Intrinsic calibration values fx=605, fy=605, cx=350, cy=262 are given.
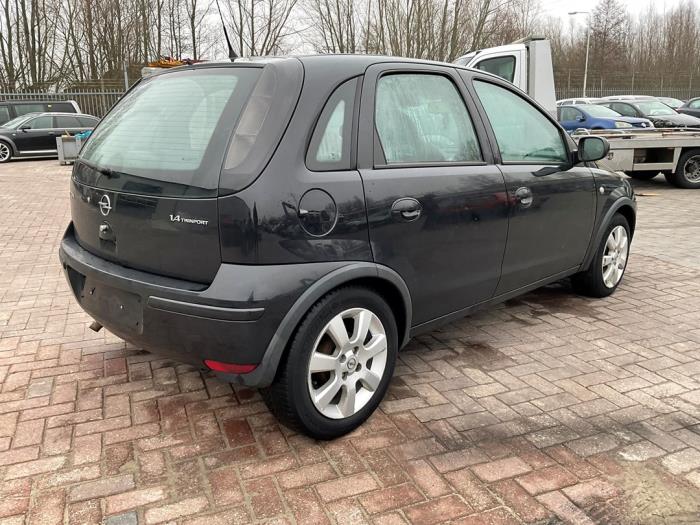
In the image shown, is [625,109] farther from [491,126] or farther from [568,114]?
[491,126]

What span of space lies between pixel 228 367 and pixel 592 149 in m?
3.04

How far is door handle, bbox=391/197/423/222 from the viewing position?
292cm

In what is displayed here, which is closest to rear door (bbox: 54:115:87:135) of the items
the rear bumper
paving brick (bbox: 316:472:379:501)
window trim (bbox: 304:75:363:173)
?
the rear bumper

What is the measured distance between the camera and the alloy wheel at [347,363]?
2730 millimetres

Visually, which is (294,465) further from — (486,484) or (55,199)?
(55,199)

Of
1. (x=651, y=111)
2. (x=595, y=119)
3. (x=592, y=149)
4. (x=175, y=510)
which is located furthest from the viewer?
(x=651, y=111)

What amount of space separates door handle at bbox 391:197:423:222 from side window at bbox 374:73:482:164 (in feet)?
0.69

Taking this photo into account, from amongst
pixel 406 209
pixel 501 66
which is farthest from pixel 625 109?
pixel 406 209

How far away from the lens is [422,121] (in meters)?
3.23

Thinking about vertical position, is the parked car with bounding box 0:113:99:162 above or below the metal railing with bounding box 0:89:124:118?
below

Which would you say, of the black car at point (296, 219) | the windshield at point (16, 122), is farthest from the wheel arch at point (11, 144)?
the black car at point (296, 219)

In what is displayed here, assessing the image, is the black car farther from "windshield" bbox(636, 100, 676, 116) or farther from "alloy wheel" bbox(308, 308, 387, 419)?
"windshield" bbox(636, 100, 676, 116)

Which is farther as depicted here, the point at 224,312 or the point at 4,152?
the point at 4,152

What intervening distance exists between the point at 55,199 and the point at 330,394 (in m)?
9.74
